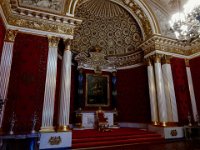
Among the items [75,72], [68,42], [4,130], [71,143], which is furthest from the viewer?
[75,72]

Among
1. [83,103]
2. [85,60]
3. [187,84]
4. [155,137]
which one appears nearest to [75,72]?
[85,60]

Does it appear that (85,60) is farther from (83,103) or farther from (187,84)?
(187,84)

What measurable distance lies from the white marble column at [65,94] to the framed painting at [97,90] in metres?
3.43

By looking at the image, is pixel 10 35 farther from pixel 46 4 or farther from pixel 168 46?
pixel 168 46

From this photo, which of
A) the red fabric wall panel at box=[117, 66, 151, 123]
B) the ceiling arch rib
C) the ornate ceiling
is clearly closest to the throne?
the red fabric wall panel at box=[117, 66, 151, 123]

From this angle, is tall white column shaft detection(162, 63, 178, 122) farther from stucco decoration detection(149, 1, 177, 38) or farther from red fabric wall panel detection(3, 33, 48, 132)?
red fabric wall panel detection(3, 33, 48, 132)

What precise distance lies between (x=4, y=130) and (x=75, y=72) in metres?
5.36

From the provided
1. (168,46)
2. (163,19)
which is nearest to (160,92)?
(168,46)

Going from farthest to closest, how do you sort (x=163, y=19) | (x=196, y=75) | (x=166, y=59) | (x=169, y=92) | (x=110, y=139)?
(x=163, y=19) < (x=196, y=75) < (x=166, y=59) < (x=169, y=92) < (x=110, y=139)

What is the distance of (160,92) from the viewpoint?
8055mm

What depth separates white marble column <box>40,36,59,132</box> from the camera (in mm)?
5632

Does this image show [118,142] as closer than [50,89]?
No

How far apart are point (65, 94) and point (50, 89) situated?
0.61 m

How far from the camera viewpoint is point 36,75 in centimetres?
605
